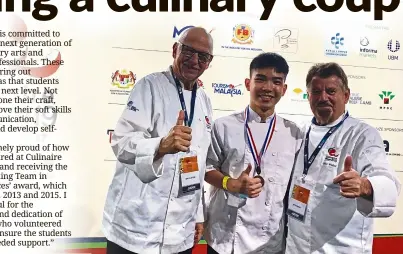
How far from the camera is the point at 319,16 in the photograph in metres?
1.83

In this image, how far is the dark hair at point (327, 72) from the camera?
5.57ft

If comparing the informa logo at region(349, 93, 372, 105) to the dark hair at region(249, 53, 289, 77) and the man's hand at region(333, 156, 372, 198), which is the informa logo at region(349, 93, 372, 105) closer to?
the dark hair at region(249, 53, 289, 77)

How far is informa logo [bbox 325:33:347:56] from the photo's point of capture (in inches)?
72.6

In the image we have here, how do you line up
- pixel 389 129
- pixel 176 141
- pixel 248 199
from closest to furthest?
pixel 176 141 → pixel 248 199 → pixel 389 129

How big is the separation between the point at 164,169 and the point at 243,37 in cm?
74

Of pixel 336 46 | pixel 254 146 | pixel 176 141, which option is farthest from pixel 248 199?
pixel 336 46

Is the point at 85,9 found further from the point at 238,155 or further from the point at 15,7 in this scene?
the point at 238,155

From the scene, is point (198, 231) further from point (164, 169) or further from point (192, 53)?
point (192, 53)

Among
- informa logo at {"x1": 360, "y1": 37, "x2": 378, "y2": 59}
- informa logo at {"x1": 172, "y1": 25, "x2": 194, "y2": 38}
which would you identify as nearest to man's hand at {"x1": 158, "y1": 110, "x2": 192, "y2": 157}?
informa logo at {"x1": 172, "y1": 25, "x2": 194, "y2": 38}

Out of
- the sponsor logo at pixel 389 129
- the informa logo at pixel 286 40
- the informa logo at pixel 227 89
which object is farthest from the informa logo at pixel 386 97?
the informa logo at pixel 227 89

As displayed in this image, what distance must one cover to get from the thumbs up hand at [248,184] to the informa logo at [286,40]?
2.00 feet

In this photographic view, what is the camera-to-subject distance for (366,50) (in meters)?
1.87

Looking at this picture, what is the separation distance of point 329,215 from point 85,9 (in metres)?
1.43

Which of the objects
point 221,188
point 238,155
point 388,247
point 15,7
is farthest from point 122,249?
point 388,247
